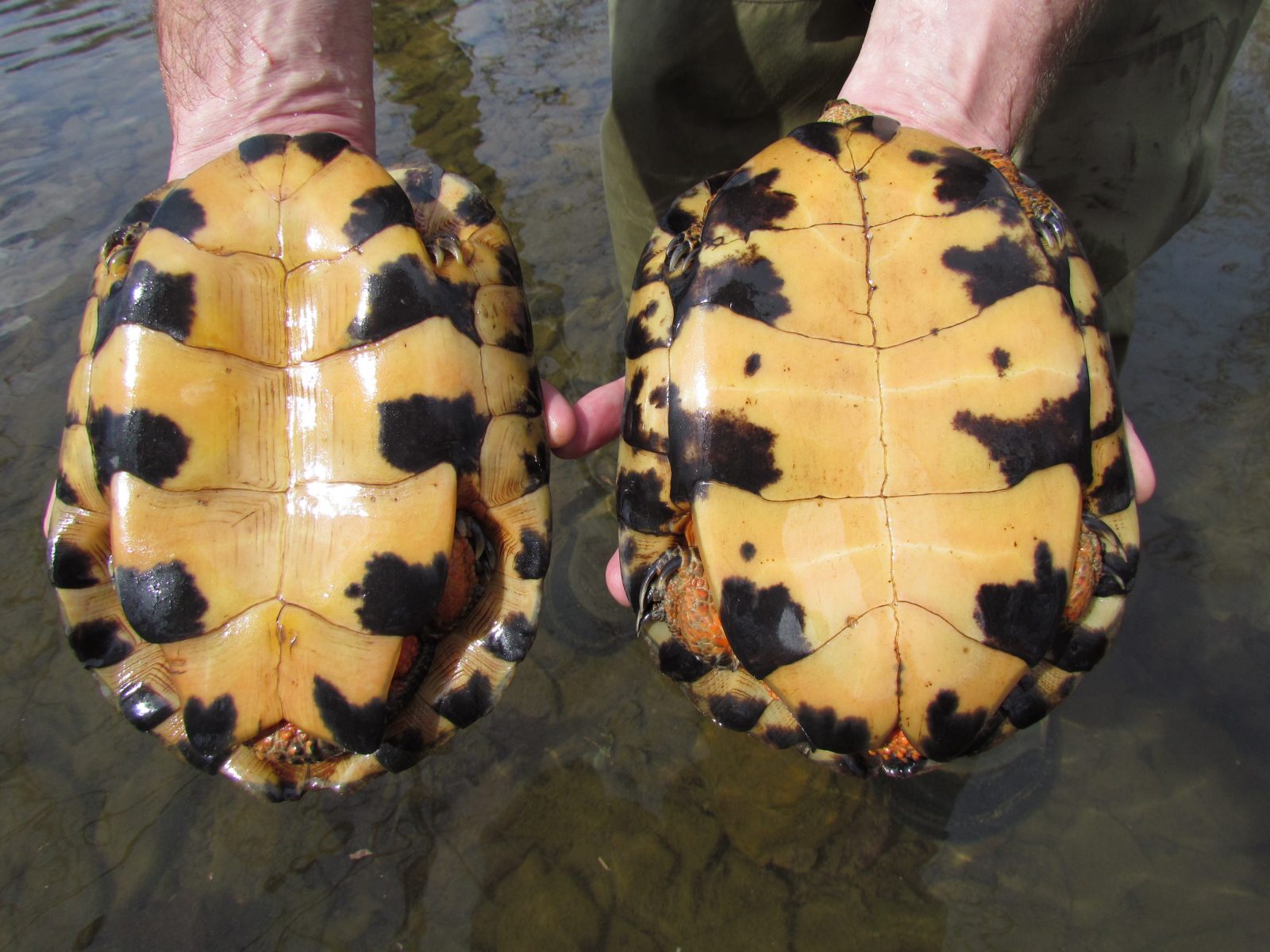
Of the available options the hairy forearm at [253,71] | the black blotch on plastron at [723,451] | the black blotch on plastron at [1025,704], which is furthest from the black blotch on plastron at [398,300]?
the black blotch on plastron at [1025,704]

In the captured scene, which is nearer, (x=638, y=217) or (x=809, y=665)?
(x=809, y=665)

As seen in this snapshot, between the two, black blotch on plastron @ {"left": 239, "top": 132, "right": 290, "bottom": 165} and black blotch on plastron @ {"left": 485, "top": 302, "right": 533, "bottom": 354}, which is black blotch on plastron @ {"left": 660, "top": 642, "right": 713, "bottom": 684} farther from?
black blotch on plastron @ {"left": 239, "top": 132, "right": 290, "bottom": 165}

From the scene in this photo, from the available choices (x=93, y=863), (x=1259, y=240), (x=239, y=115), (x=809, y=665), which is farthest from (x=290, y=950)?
(x=1259, y=240)

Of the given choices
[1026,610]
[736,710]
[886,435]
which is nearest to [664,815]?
[736,710]

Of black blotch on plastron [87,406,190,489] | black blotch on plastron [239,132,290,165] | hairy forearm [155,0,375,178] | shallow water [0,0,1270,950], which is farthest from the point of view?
shallow water [0,0,1270,950]

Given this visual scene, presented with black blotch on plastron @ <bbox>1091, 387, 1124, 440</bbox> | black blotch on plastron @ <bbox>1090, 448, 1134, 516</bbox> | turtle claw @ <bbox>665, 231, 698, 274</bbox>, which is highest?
turtle claw @ <bbox>665, 231, 698, 274</bbox>

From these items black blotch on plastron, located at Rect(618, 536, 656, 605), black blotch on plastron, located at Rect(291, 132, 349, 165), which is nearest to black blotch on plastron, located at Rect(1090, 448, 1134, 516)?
black blotch on plastron, located at Rect(618, 536, 656, 605)

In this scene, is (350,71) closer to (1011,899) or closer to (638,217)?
(638,217)

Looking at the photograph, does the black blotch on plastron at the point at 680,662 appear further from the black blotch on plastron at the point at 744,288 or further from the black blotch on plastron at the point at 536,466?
the black blotch on plastron at the point at 744,288
